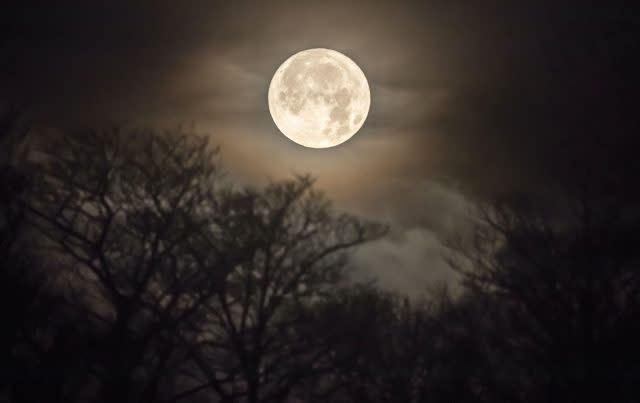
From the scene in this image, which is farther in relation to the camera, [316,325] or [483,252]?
[316,325]

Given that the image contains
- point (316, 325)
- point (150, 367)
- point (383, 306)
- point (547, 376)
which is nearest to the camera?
point (547, 376)

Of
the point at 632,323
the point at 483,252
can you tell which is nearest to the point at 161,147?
the point at 483,252

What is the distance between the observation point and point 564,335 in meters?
14.8

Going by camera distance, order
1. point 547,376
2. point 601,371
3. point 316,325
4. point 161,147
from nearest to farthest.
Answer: point 601,371 → point 547,376 → point 161,147 → point 316,325

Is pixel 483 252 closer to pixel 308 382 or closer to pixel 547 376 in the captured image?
pixel 547 376

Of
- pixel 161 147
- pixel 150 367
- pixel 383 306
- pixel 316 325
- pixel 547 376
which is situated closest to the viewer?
pixel 547 376

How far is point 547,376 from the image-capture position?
47.6ft

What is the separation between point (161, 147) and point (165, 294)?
4.87 meters

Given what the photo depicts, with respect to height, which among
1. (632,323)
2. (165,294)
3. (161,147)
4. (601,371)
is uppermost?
(161,147)

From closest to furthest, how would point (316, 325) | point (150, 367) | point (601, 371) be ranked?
point (601, 371) → point (150, 367) → point (316, 325)

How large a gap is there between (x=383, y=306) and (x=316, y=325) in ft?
15.0

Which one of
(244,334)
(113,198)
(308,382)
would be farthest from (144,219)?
(308,382)

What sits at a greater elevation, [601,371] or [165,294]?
[165,294]

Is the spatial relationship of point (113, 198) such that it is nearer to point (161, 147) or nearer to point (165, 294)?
point (161, 147)
